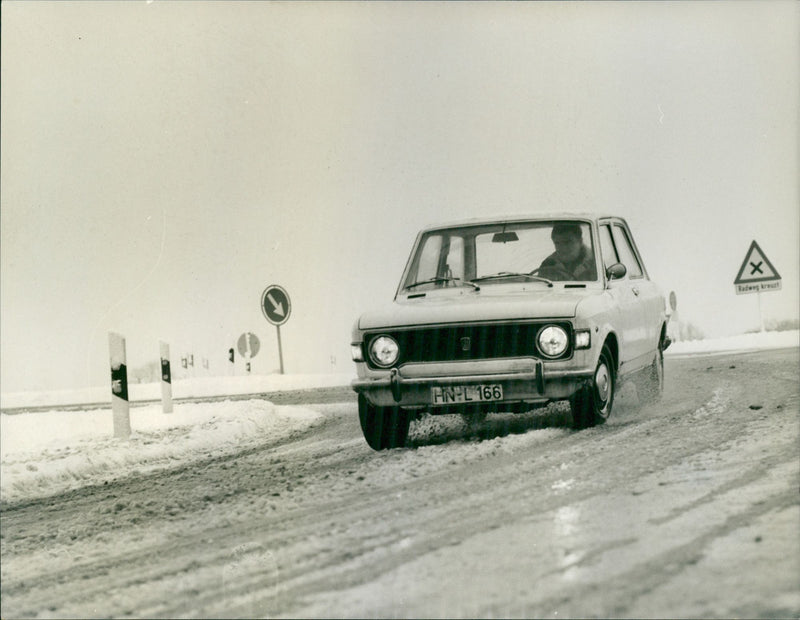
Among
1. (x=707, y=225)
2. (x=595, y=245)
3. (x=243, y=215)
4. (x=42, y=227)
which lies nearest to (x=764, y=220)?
(x=707, y=225)

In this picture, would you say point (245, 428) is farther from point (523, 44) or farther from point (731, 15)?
point (731, 15)

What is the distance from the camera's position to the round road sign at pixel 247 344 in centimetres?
663

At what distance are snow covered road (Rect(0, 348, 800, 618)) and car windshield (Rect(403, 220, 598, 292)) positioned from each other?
47.2 inches

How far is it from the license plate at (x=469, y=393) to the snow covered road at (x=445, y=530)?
1.16 ft

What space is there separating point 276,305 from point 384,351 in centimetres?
105

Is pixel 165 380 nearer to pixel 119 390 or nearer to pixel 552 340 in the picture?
pixel 119 390

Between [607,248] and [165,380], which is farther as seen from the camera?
[165,380]

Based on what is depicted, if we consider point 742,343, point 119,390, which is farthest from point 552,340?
point 742,343

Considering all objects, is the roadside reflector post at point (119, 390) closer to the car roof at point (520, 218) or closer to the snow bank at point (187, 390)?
the snow bank at point (187, 390)

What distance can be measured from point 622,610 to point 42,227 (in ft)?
14.8

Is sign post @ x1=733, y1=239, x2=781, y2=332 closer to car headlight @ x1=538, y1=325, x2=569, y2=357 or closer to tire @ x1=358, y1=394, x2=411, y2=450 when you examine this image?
car headlight @ x1=538, y1=325, x2=569, y2=357

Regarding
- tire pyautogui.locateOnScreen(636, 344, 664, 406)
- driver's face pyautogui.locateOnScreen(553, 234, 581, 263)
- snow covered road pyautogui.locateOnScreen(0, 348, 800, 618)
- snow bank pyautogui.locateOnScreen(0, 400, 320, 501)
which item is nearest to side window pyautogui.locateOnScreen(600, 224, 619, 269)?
driver's face pyautogui.locateOnScreen(553, 234, 581, 263)

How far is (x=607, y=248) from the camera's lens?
743 cm

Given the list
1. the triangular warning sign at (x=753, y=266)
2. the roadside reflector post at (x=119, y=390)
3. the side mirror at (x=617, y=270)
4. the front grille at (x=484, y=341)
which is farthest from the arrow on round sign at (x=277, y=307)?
the triangular warning sign at (x=753, y=266)
